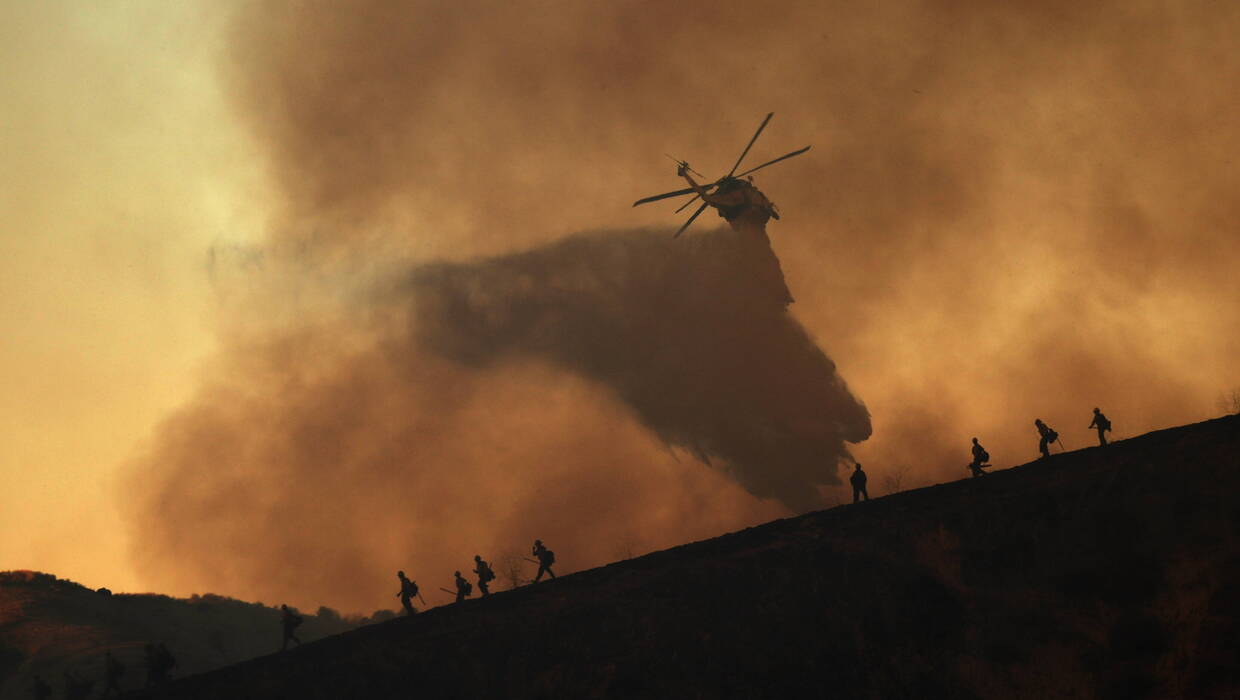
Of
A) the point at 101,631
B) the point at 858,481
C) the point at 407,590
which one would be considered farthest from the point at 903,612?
the point at 101,631

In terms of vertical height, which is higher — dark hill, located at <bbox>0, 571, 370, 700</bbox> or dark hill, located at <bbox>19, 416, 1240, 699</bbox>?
dark hill, located at <bbox>0, 571, 370, 700</bbox>

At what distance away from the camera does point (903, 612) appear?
102 ft

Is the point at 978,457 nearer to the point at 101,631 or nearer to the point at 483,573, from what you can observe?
the point at 483,573

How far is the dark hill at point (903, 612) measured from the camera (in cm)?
2745

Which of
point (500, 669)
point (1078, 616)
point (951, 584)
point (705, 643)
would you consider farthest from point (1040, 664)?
point (500, 669)

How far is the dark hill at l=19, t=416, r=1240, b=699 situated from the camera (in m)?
27.5

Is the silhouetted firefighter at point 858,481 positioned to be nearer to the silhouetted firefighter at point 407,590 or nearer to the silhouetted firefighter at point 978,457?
the silhouetted firefighter at point 978,457

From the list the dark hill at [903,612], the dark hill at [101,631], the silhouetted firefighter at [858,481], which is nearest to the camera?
the dark hill at [903,612]

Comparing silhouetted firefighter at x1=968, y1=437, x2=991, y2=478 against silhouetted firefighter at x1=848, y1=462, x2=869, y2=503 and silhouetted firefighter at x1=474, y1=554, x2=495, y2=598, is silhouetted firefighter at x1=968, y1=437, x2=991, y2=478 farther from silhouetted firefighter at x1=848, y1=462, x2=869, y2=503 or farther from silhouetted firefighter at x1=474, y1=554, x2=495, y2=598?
silhouetted firefighter at x1=474, y1=554, x2=495, y2=598

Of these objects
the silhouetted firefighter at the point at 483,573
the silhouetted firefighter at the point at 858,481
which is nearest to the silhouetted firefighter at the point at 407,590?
the silhouetted firefighter at the point at 483,573

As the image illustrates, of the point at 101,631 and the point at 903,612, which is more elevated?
the point at 101,631

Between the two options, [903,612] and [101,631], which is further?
[101,631]

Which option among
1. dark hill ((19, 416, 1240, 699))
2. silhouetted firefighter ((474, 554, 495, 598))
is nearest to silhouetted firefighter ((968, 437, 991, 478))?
dark hill ((19, 416, 1240, 699))

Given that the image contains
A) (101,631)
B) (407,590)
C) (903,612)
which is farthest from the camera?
(101,631)
